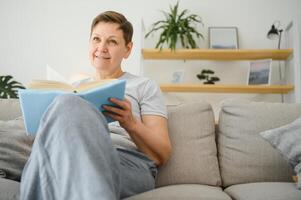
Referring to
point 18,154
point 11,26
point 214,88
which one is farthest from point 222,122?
point 11,26

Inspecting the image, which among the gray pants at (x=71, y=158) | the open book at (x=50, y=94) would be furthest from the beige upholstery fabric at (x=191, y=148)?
the gray pants at (x=71, y=158)

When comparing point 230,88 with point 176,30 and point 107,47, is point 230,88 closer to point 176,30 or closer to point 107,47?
point 176,30

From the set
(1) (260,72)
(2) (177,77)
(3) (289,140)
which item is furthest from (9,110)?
(1) (260,72)

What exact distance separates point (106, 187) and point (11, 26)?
2.95 m

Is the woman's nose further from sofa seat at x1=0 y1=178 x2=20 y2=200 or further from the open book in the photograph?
sofa seat at x1=0 y1=178 x2=20 y2=200

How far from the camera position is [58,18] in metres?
3.18

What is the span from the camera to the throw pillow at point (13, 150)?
99 centimetres

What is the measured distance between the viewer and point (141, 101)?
131 centimetres

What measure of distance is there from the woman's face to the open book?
486 mm

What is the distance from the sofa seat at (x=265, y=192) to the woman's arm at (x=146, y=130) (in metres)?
0.28

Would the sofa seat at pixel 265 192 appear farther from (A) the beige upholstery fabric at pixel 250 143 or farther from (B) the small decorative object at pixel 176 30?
(B) the small decorative object at pixel 176 30

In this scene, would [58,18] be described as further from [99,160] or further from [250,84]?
[99,160]

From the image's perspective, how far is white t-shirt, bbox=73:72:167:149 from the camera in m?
1.27

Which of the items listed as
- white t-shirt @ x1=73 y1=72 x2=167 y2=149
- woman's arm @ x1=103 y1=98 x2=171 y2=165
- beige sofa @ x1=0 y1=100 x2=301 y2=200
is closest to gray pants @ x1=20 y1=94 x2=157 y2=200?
woman's arm @ x1=103 y1=98 x2=171 y2=165
